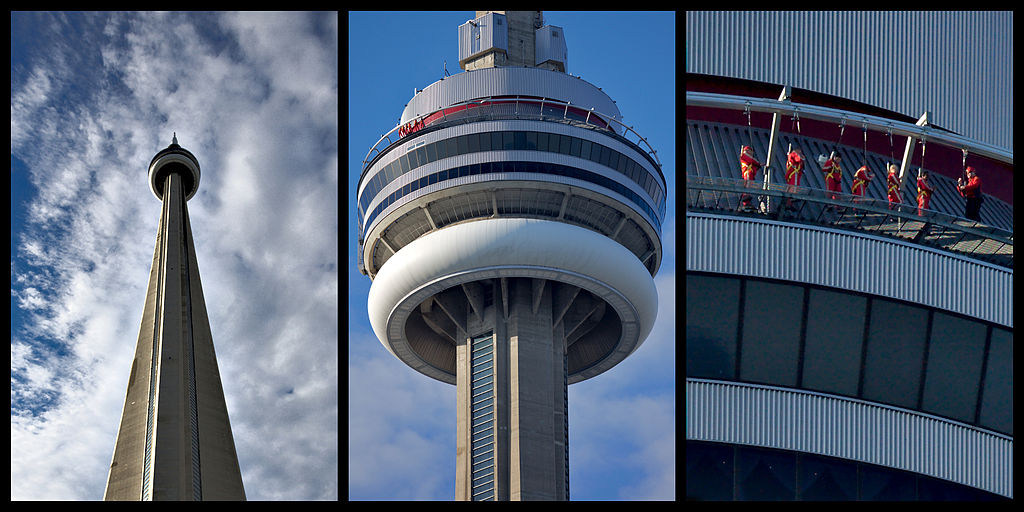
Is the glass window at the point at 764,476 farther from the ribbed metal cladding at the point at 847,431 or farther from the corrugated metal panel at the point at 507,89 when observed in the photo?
the corrugated metal panel at the point at 507,89

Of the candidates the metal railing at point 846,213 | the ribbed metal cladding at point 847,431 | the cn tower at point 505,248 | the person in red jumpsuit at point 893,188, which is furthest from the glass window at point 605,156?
the ribbed metal cladding at point 847,431

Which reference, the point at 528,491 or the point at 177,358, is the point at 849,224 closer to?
the point at 177,358

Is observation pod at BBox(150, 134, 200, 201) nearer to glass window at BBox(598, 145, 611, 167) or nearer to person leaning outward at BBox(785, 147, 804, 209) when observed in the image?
glass window at BBox(598, 145, 611, 167)

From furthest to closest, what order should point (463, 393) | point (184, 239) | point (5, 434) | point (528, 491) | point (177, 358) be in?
1. point (463, 393)
2. point (528, 491)
3. point (184, 239)
4. point (177, 358)
5. point (5, 434)

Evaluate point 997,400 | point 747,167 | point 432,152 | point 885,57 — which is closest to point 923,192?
point 885,57

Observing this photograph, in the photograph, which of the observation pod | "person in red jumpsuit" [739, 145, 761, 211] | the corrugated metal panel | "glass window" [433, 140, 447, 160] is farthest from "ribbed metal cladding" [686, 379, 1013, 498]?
the corrugated metal panel

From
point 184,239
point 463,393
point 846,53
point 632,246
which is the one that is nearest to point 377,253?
point 463,393
